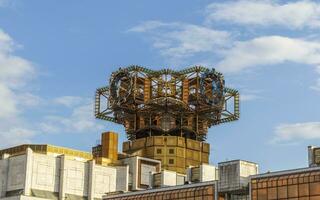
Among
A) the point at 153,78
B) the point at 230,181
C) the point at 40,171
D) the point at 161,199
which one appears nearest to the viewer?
the point at 230,181

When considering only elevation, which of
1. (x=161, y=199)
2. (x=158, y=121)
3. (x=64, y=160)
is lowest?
(x=161, y=199)

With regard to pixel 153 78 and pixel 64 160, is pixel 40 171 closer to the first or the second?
pixel 64 160

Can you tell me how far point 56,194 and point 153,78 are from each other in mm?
49381

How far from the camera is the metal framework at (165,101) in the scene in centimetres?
18175

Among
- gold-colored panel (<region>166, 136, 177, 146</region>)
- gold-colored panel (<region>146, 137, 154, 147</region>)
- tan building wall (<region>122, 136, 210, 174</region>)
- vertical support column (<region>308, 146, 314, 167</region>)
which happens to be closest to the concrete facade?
tan building wall (<region>122, 136, 210, 174</region>)

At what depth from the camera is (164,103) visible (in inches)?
7136

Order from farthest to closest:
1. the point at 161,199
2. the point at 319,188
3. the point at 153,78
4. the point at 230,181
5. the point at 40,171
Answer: the point at 153,78
the point at 40,171
the point at 161,199
the point at 230,181
the point at 319,188

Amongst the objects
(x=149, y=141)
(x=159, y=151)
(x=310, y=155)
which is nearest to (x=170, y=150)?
(x=159, y=151)

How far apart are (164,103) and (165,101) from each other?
0.66 metres

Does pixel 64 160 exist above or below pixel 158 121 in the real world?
below

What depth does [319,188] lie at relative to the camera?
10212 centimetres

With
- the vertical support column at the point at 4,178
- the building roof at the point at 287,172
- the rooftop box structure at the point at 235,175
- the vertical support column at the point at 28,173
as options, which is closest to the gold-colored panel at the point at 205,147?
the vertical support column at the point at 28,173

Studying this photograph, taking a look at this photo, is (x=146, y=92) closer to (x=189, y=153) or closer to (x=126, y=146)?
(x=126, y=146)

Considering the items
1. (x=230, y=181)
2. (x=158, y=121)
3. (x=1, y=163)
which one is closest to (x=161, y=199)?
(x=230, y=181)
